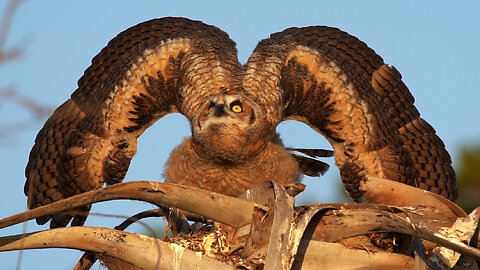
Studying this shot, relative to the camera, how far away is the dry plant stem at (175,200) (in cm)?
381

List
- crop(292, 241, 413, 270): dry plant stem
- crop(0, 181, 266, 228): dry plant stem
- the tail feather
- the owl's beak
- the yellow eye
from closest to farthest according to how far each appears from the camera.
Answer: crop(0, 181, 266, 228): dry plant stem, crop(292, 241, 413, 270): dry plant stem, the owl's beak, the yellow eye, the tail feather

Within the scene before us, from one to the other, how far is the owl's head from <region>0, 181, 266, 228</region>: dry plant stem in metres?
2.38

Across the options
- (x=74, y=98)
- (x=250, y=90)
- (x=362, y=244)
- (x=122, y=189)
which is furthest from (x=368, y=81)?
(x=122, y=189)

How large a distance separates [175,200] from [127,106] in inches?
124

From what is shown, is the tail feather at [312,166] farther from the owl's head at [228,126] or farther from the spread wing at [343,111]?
the owl's head at [228,126]

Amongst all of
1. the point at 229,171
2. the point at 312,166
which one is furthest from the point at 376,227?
the point at 312,166

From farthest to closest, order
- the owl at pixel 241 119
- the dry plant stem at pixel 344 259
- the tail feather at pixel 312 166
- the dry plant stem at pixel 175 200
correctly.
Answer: the tail feather at pixel 312 166 → the owl at pixel 241 119 → the dry plant stem at pixel 344 259 → the dry plant stem at pixel 175 200

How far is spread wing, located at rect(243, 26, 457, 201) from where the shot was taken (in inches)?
275

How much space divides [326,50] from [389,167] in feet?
3.79

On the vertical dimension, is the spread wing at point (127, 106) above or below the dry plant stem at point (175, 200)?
above

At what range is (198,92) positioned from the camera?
684 centimetres

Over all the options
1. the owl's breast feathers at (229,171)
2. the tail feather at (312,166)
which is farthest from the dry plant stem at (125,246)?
the tail feather at (312,166)

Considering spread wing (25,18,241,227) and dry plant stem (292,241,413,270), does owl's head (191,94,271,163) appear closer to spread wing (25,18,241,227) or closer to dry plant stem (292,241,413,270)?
spread wing (25,18,241,227)

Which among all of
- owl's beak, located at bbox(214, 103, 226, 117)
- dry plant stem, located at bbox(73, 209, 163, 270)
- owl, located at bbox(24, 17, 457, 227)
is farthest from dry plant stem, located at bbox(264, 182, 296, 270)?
owl, located at bbox(24, 17, 457, 227)
